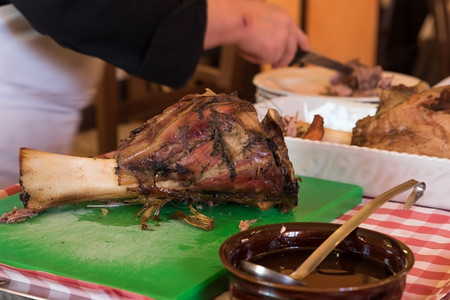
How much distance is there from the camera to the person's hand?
1919mm

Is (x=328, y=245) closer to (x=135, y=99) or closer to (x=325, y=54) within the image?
(x=135, y=99)

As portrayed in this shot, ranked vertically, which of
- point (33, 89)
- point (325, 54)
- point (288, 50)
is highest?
point (288, 50)

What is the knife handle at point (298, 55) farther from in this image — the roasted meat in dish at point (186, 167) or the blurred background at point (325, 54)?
the roasted meat in dish at point (186, 167)

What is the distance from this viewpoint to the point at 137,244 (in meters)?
1.00

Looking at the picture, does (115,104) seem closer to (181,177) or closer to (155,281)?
(181,177)

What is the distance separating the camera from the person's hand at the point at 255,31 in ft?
6.30

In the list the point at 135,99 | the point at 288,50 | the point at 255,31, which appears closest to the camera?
the point at 255,31

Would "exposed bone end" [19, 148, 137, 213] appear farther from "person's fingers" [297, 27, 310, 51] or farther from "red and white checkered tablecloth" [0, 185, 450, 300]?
"person's fingers" [297, 27, 310, 51]

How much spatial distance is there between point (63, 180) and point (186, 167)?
7.8 inches

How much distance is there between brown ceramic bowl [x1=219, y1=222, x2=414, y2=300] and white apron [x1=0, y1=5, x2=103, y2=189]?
1.14m

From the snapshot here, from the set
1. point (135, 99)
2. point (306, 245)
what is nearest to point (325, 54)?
point (135, 99)

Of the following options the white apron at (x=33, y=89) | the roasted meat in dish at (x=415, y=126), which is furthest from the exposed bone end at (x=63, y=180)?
the white apron at (x=33, y=89)

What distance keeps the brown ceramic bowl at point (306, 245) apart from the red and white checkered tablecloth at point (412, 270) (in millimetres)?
98

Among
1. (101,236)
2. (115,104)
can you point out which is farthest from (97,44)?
(115,104)
